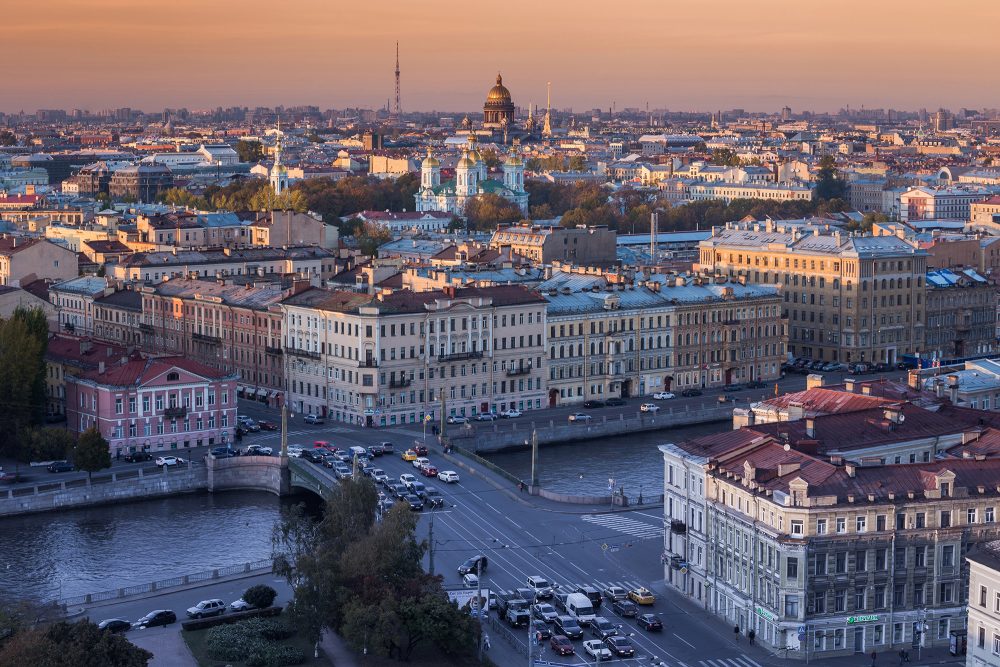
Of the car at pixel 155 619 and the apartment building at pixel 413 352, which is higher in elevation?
the apartment building at pixel 413 352

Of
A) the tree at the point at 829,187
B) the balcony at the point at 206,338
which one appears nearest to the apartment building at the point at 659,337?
the balcony at the point at 206,338

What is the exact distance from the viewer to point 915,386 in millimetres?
35500

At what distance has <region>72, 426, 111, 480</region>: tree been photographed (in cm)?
3847

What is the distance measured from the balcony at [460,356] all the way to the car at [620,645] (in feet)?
62.6

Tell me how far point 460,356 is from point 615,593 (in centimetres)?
1731

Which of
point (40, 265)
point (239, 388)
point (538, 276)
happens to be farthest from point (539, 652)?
point (40, 265)

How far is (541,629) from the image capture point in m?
27.9

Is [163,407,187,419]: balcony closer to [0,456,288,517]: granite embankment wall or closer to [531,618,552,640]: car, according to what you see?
[0,456,288,517]: granite embankment wall

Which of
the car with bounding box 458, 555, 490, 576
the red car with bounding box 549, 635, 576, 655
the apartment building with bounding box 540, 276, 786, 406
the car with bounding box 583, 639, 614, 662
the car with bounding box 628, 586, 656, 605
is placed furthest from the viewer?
the apartment building with bounding box 540, 276, 786, 406

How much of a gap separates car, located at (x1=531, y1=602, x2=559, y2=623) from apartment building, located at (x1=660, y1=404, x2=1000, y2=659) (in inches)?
95.2

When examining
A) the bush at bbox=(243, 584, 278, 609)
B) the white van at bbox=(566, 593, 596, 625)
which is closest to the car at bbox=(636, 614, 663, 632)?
the white van at bbox=(566, 593, 596, 625)

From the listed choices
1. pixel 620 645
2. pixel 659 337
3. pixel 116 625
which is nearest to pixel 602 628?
pixel 620 645

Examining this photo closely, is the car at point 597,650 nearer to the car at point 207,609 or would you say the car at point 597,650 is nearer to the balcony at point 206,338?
the car at point 207,609

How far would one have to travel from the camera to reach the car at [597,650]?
26703 mm
